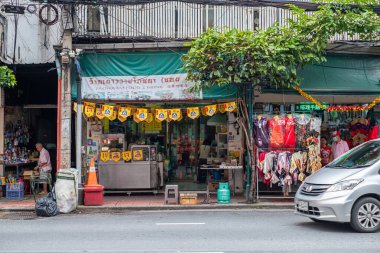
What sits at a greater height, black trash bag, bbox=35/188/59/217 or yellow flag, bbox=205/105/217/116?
yellow flag, bbox=205/105/217/116

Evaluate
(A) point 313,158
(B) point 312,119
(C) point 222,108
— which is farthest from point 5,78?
(A) point 313,158

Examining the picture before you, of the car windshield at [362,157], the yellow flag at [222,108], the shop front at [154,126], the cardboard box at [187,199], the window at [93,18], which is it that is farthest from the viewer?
the window at [93,18]

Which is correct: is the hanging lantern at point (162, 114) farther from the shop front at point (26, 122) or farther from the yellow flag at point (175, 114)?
the shop front at point (26, 122)

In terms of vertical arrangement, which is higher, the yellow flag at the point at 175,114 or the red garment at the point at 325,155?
the yellow flag at the point at 175,114

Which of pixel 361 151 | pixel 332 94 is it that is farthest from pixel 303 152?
pixel 361 151

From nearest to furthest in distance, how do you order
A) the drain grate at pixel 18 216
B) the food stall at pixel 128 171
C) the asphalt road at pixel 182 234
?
the asphalt road at pixel 182 234
the drain grate at pixel 18 216
the food stall at pixel 128 171

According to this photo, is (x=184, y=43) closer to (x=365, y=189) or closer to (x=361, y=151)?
(x=361, y=151)

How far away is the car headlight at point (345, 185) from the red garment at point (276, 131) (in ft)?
15.6

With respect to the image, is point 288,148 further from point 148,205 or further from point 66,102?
point 66,102

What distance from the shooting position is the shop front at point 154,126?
14945 mm

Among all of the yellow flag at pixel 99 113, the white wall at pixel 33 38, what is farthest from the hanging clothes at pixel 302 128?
the white wall at pixel 33 38

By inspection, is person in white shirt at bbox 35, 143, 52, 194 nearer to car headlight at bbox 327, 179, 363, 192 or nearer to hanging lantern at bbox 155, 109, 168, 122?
hanging lantern at bbox 155, 109, 168, 122

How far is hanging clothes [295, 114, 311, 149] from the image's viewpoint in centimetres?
1430

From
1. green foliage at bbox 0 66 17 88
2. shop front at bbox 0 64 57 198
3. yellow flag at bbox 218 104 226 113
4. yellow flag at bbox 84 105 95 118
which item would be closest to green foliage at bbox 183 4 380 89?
yellow flag at bbox 218 104 226 113
